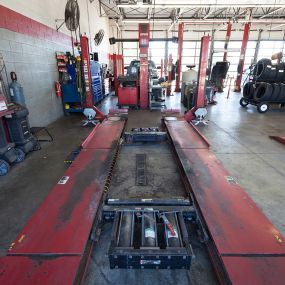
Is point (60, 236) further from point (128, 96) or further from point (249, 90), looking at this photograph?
point (249, 90)

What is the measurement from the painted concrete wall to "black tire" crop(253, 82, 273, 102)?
6686mm

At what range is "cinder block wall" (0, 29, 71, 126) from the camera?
407 cm

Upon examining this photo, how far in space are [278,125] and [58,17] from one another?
708 centimetres

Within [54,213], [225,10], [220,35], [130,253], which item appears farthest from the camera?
[220,35]

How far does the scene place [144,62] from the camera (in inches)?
266

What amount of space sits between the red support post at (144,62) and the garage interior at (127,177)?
4cm

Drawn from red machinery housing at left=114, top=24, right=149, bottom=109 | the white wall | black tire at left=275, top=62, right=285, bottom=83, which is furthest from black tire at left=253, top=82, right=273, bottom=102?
the white wall

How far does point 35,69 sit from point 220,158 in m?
4.69

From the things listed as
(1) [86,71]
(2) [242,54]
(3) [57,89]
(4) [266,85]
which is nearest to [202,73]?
(1) [86,71]

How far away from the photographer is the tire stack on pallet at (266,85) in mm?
6891

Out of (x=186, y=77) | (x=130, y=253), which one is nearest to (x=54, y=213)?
(x=130, y=253)

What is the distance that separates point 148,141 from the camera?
418cm

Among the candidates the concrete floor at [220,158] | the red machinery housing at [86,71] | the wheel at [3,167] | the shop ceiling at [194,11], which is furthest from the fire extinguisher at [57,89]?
the shop ceiling at [194,11]

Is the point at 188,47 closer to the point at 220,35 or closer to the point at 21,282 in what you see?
the point at 220,35
